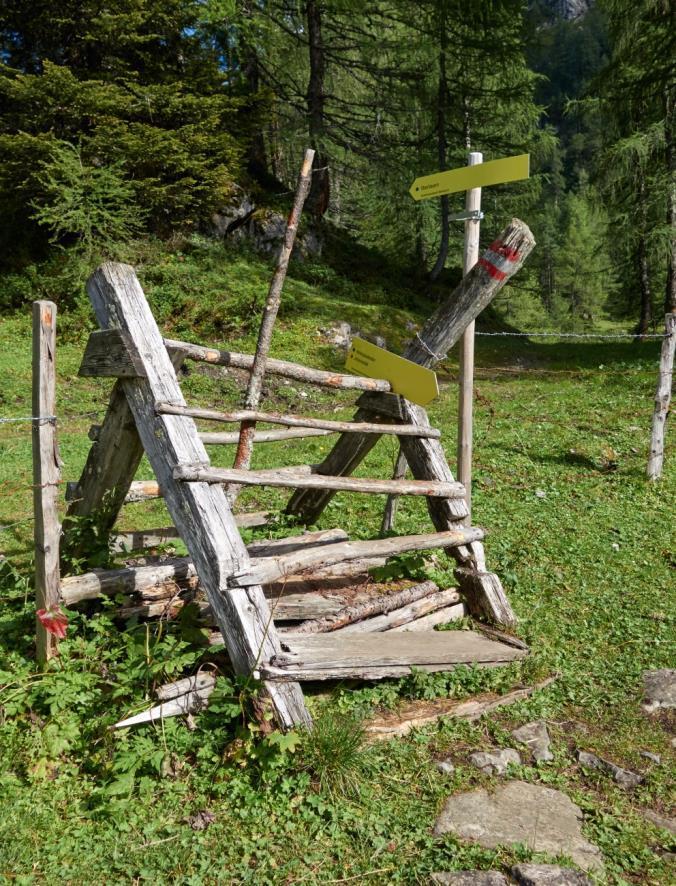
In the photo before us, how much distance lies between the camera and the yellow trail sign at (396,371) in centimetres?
444

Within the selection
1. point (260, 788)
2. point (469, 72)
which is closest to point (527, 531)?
point (260, 788)

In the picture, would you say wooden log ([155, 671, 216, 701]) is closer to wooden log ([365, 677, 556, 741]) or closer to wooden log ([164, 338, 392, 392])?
wooden log ([365, 677, 556, 741])

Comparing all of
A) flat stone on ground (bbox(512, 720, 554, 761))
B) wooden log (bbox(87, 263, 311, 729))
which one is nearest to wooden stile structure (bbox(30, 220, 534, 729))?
wooden log (bbox(87, 263, 311, 729))

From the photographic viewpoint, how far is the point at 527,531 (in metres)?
6.55

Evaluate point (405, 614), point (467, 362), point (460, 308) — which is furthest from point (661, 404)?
point (405, 614)

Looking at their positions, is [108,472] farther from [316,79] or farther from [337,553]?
[316,79]

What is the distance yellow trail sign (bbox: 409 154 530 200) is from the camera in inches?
170

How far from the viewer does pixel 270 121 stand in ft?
57.3

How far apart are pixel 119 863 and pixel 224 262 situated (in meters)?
14.2

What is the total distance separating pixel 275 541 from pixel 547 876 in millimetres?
2976

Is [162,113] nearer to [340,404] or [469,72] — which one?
[340,404]

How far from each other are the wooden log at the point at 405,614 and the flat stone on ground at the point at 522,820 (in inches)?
50.2

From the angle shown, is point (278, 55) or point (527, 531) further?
point (278, 55)

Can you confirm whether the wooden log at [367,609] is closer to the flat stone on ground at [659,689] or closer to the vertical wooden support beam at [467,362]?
the vertical wooden support beam at [467,362]
